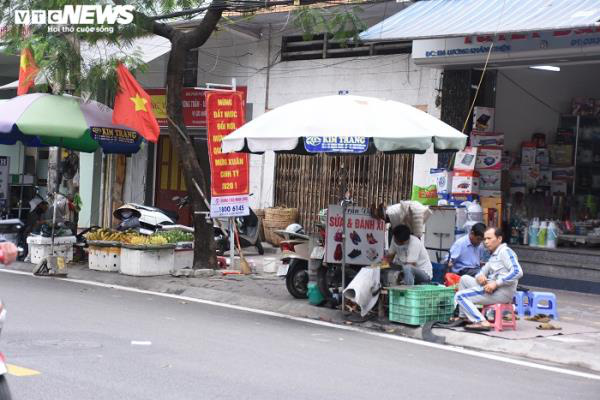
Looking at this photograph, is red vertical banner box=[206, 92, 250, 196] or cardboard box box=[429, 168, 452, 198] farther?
cardboard box box=[429, 168, 452, 198]

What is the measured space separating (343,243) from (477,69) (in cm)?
595

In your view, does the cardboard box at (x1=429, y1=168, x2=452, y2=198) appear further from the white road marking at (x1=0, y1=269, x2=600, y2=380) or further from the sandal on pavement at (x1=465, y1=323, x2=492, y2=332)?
the sandal on pavement at (x1=465, y1=323, x2=492, y2=332)

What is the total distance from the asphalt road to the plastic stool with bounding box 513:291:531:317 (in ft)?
8.04

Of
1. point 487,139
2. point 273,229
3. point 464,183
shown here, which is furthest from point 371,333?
point 273,229

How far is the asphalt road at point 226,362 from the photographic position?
748 cm

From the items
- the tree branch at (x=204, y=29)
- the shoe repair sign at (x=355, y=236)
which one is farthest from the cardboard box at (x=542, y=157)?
the tree branch at (x=204, y=29)

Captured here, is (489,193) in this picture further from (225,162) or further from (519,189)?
(225,162)

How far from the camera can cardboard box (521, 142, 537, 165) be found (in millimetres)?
17703

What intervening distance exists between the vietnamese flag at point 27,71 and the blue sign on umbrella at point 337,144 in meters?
6.97

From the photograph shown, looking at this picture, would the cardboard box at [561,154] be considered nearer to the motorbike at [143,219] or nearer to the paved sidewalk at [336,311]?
the paved sidewalk at [336,311]

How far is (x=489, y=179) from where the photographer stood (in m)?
16.8

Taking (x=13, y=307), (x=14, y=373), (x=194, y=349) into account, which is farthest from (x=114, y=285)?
(x=14, y=373)

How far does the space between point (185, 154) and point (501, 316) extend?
272 inches

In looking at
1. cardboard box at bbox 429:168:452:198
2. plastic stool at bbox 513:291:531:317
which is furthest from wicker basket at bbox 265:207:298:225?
plastic stool at bbox 513:291:531:317
